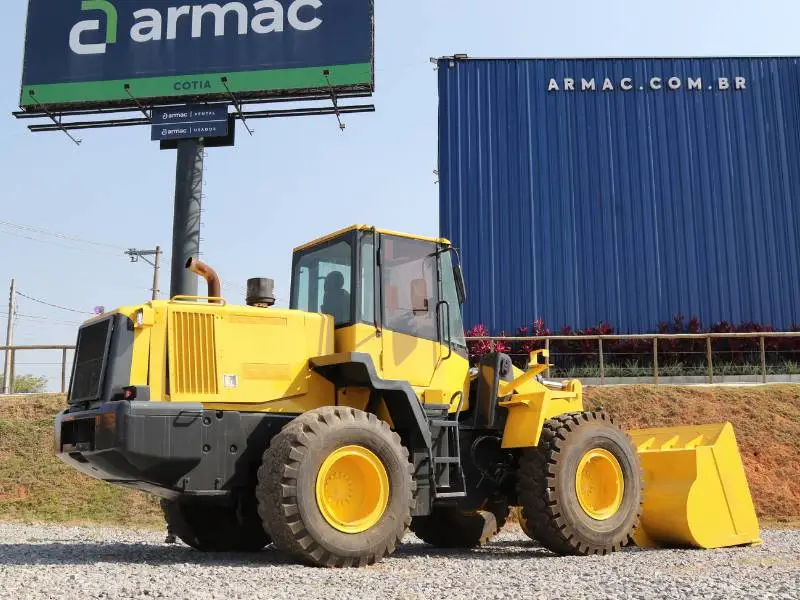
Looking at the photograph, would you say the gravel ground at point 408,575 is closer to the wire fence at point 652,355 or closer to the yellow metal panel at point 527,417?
the yellow metal panel at point 527,417

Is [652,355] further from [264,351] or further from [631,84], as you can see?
[264,351]

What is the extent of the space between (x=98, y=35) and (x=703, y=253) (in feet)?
55.1

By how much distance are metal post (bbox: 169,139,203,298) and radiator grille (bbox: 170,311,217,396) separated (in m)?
13.0

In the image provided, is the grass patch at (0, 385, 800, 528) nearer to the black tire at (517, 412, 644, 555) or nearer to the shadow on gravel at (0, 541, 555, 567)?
the shadow on gravel at (0, 541, 555, 567)

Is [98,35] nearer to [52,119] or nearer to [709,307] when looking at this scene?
[52,119]

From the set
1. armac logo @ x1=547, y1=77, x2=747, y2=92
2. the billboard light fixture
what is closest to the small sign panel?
the billboard light fixture

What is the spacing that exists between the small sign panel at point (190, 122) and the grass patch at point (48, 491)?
300 inches

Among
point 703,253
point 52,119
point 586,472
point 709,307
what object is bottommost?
point 586,472

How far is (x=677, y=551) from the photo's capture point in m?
8.51

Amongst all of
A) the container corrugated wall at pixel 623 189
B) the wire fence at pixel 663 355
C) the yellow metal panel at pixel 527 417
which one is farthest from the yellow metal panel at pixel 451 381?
the container corrugated wall at pixel 623 189

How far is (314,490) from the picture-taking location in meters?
6.79

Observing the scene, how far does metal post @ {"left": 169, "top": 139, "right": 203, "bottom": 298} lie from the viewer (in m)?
20.4

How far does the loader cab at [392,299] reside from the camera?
316 inches

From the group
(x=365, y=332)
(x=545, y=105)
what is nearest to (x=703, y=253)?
(x=545, y=105)
